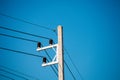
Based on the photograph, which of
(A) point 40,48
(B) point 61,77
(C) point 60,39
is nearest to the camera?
(B) point 61,77

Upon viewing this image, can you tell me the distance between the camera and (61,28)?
1039 centimetres

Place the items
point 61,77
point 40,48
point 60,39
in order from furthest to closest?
point 40,48 → point 60,39 → point 61,77

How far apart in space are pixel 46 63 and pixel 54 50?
0.69 meters

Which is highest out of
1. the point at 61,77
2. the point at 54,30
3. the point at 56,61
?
the point at 54,30

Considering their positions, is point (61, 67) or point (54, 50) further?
point (54, 50)

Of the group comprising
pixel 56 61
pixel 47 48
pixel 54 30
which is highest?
pixel 54 30

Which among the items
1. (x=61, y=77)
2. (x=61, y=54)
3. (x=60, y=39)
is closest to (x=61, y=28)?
(x=60, y=39)

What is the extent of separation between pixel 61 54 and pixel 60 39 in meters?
0.68

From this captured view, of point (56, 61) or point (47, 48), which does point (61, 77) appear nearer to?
point (56, 61)

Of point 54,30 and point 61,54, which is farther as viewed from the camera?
point 54,30

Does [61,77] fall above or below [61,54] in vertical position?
below

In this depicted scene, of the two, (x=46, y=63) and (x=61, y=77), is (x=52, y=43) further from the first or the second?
(x=61, y=77)

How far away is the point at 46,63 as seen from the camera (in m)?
10.4

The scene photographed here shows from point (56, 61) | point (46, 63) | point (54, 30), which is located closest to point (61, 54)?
point (56, 61)
